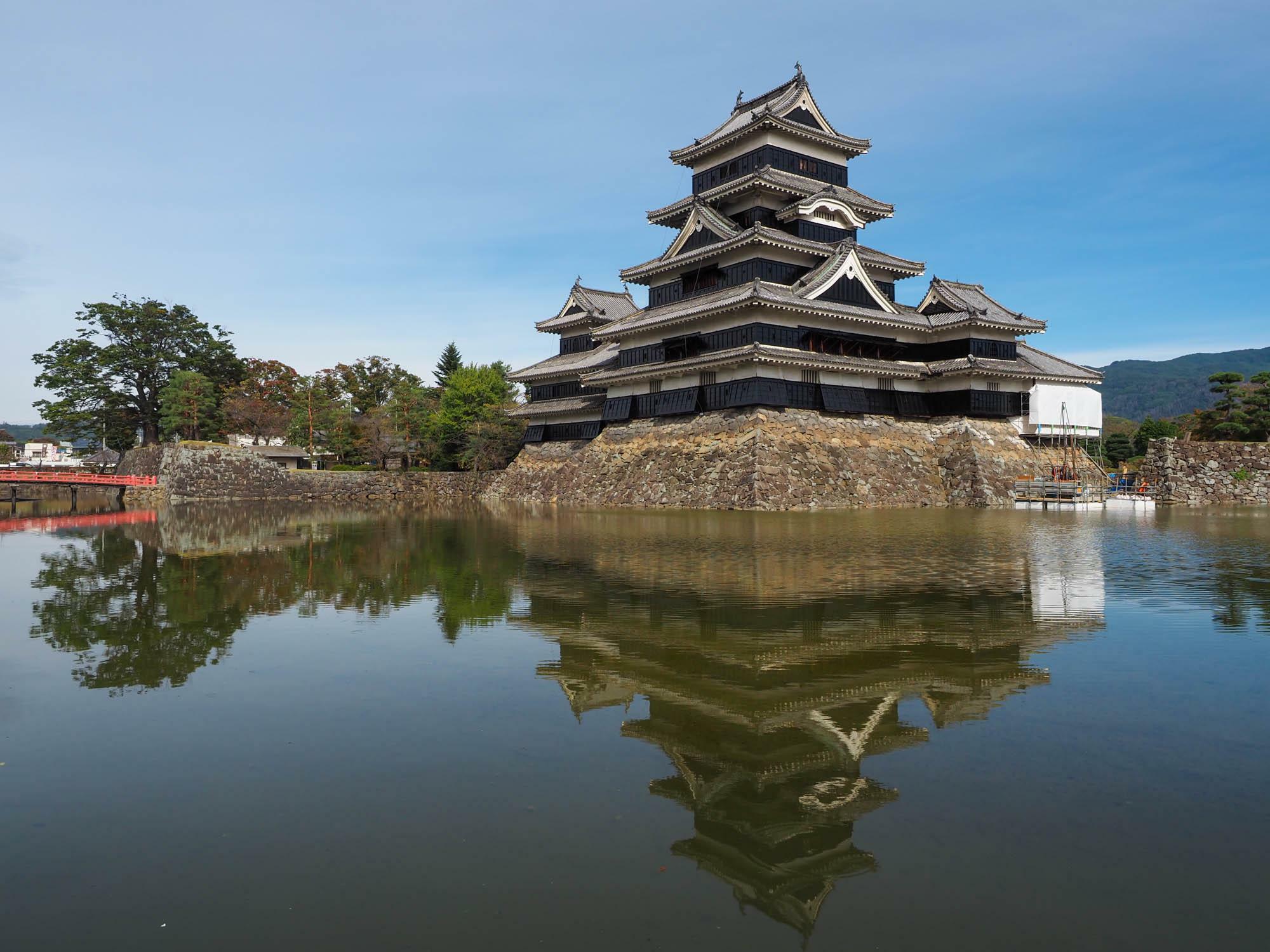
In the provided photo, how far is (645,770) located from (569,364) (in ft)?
169

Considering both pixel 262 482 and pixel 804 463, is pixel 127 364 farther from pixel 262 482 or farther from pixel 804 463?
pixel 804 463

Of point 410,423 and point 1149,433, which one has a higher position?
point 410,423

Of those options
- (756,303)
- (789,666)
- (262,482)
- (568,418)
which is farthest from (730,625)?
(262,482)

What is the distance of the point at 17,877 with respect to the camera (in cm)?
394

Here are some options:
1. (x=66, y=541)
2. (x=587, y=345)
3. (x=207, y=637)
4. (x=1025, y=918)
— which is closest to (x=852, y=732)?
(x=1025, y=918)

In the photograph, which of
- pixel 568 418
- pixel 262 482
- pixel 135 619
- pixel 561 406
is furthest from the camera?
pixel 262 482

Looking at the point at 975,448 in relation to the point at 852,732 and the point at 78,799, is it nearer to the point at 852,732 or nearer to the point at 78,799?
the point at 852,732

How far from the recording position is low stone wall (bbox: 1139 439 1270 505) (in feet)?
132

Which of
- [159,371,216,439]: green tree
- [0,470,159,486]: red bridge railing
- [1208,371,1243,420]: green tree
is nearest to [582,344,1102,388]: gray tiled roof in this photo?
[1208,371,1243,420]: green tree

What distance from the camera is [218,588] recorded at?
13633 millimetres

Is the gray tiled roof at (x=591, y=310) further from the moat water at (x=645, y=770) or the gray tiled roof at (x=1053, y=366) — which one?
the moat water at (x=645, y=770)

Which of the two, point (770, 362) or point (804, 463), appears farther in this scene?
point (770, 362)

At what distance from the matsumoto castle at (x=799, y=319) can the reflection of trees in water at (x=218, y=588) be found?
65.8 feet

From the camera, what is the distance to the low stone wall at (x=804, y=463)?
35.4 meters
